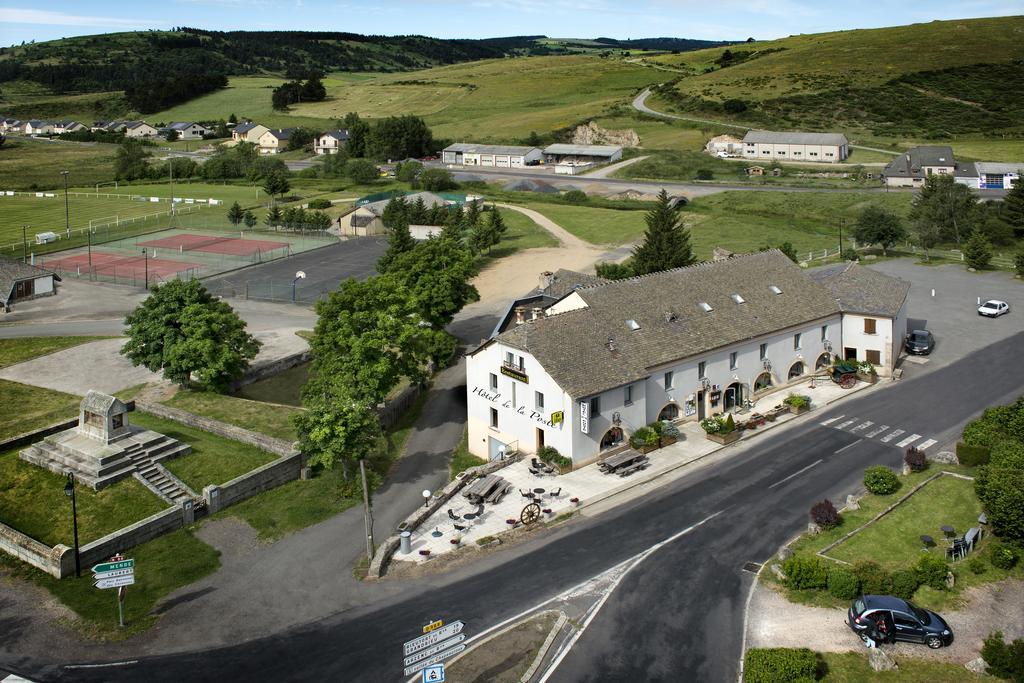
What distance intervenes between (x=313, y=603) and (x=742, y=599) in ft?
56.4

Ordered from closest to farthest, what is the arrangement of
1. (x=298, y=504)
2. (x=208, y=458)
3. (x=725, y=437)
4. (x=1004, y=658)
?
(x=1004, y=658) < (x=298, y=504) < (x=208, y=458) < (x=725, y=437)

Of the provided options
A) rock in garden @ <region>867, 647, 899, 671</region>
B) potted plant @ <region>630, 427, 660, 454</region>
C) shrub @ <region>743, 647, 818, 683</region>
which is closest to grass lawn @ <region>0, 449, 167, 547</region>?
potted plant @ <region>630, 427, 660, 454</region>

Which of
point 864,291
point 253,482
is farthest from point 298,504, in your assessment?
point 864,291

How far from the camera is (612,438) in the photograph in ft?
159

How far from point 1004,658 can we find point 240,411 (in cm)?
4398

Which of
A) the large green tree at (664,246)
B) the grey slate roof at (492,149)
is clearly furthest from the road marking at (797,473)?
the grey slate roof at (492,149)

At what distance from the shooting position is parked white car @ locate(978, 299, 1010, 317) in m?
73.6

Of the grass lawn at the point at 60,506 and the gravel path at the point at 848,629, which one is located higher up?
the gravel path at the point at 848,629

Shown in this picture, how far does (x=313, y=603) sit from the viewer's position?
3541 cm

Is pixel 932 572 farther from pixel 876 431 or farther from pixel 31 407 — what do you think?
pixel 31 407

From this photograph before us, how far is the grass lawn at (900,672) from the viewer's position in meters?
28.9

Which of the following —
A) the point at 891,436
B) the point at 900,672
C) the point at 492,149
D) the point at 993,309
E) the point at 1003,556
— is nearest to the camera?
the point at 900,672

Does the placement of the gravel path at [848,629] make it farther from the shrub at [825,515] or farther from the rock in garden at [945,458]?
the rock in garden at [945,458]

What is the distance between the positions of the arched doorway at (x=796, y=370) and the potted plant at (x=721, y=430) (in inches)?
420
